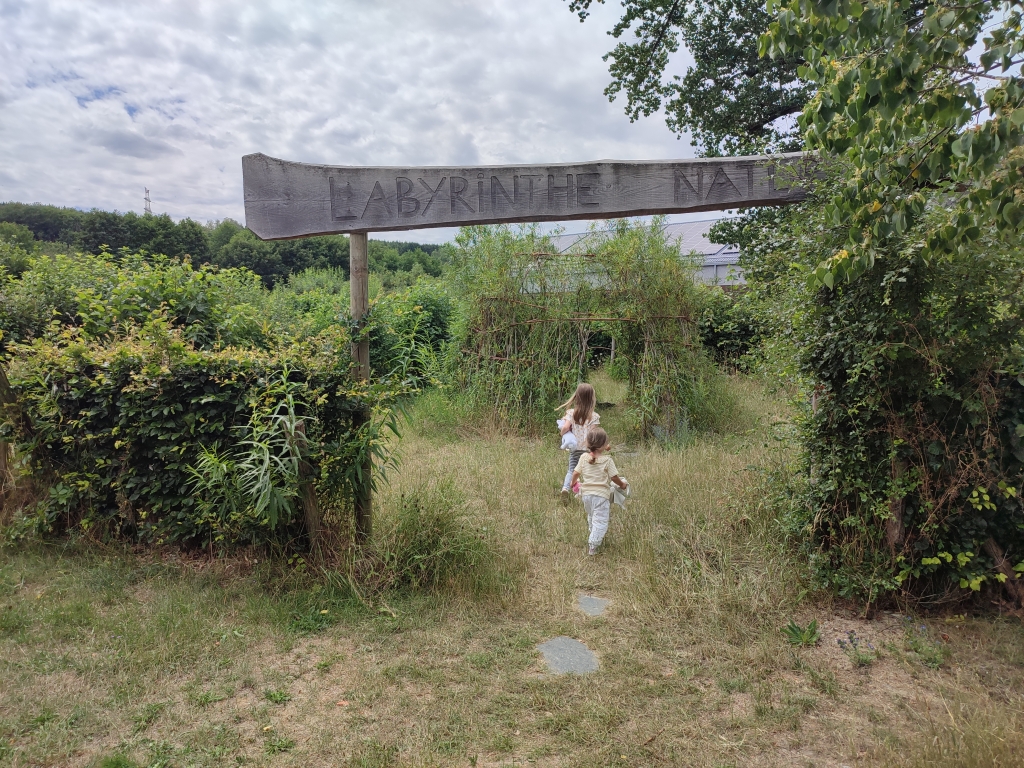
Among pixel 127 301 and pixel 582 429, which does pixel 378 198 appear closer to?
pixel 127 301

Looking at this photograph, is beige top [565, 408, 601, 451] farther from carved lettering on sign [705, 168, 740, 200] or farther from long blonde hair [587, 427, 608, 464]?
carved lettering on sign [705, 168, 740, 200]

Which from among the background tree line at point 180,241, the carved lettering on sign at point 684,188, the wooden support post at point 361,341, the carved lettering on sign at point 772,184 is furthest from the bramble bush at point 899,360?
the background tree line at point 180,241

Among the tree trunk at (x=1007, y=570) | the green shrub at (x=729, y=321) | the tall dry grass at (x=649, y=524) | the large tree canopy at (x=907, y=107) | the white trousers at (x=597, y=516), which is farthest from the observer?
the green shrub at (x=729, y=321)

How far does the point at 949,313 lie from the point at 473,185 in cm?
306

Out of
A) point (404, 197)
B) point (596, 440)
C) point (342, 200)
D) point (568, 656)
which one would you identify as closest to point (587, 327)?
point (596, 440)

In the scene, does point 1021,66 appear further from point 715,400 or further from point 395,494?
point 715,400

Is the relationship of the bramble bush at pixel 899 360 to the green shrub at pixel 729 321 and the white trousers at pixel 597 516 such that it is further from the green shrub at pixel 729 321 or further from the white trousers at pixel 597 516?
the white trousers at pixel 597 516

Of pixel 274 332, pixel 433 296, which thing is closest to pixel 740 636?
pixel 274 332

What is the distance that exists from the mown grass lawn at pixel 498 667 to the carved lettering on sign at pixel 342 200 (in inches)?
81.2

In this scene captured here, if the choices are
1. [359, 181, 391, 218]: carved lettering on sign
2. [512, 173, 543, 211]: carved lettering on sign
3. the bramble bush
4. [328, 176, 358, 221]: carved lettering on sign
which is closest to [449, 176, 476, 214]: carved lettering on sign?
[512, 173, 543, 211]: carved lettering on sign

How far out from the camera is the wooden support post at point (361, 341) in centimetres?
434

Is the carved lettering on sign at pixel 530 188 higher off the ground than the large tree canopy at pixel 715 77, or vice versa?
the large tree canopy at pixel 715 77

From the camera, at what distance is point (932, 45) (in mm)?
2258

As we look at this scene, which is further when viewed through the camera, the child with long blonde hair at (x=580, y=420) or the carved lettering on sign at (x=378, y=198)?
the child with long blonde hair at (x=580, y=420)
